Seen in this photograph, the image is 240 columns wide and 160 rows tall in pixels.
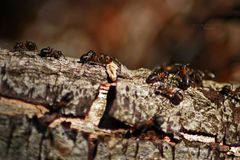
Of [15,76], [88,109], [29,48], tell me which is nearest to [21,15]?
[29,48]

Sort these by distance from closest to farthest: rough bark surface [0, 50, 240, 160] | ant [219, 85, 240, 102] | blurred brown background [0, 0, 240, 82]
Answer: rough bark surface [0, 50, 240, 160] → ant [219, 85, 240, 102] → blurred brown background [0, 0, 240, 82]

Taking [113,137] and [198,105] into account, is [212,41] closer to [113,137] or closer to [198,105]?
[198,105]

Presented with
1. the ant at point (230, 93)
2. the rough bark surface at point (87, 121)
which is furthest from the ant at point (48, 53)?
the ant at point (230, 93)

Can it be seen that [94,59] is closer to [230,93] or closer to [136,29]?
[136,29]

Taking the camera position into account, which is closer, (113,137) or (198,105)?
(113,137)

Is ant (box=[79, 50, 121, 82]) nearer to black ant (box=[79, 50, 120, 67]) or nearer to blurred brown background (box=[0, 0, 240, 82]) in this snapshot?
black ant (box=[79, 50, 120, 67])

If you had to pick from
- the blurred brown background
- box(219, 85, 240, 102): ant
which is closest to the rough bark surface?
box(219, 85, 240, 102): ant
